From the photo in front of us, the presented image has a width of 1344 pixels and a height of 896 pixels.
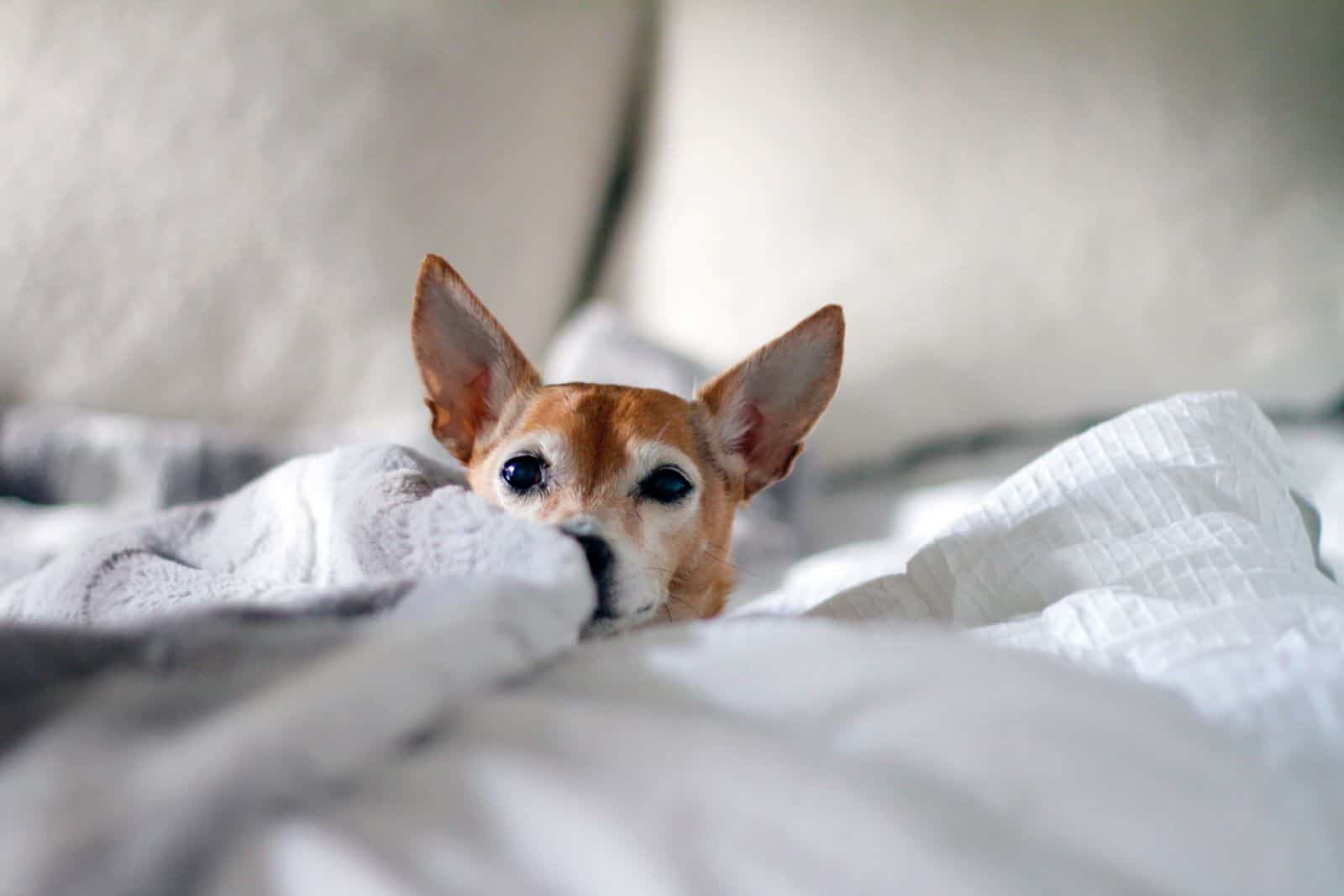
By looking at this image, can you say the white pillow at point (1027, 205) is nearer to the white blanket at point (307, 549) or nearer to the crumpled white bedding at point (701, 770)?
the white blanket at point (307, 549)

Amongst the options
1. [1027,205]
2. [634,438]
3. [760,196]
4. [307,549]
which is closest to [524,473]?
[634,438]

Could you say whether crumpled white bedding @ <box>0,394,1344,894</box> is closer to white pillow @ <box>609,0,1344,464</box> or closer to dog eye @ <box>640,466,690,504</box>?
dog eye @ <box>640,466,690,504</box>

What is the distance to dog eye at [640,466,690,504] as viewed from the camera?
2.95ft

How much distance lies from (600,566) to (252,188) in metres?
0.98

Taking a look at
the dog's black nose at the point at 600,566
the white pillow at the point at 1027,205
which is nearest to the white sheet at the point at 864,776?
the dog's black nose at the point at 600,566

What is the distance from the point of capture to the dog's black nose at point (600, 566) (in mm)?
692

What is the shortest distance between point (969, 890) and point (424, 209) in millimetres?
1300

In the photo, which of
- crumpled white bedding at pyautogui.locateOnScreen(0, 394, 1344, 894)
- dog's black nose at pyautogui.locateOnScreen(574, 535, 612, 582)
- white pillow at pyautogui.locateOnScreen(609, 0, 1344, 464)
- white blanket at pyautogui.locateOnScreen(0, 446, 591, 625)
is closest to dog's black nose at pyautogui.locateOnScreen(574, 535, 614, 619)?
dog's black nose at pyautogui.locateOnScreen(574, 535, 612, 582)

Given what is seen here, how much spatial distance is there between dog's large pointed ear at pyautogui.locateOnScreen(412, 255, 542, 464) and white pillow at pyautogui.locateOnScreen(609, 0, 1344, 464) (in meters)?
0.45

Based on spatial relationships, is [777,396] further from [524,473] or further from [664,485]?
[524,473]

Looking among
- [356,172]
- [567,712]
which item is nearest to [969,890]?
[567,712]

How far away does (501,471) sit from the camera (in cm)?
90

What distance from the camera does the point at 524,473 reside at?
0.89m

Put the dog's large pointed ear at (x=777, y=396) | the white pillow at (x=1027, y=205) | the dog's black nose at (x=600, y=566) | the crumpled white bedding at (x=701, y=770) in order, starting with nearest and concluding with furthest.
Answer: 1. the crumpled white bedding at (x=701, y=770)
2. the dog's black nose at (x=600, y=566)
3. the dog's large pointed ear at (x=777, y=396)
4. the white pillow at (x=1027, y=205)
